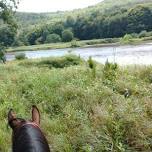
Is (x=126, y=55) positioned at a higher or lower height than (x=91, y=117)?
lower

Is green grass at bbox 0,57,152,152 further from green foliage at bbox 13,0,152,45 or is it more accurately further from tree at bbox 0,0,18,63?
green foliage at bbox 13,0,152,45

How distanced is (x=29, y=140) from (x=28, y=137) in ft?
0.17

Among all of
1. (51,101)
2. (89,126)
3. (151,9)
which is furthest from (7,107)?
(151,9)

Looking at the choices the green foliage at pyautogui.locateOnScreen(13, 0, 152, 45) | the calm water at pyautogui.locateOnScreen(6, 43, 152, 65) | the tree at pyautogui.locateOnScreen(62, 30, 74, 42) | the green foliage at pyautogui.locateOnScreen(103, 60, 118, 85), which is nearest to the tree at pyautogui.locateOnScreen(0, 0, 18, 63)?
the calm water at pyautogui.locateOnScreen(6, 43, 152, 65)

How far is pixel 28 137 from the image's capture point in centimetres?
389

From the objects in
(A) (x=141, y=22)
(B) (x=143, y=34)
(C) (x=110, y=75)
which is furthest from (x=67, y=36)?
(C) (x=110, y=75)

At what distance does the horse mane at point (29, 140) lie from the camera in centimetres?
374

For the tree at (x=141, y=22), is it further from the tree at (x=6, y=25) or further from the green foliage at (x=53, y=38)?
the tree at (x=6, y=25)

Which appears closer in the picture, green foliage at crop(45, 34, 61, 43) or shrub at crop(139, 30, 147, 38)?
shrub at crop(139, 30, 147, 38)

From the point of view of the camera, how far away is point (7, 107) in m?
9.74

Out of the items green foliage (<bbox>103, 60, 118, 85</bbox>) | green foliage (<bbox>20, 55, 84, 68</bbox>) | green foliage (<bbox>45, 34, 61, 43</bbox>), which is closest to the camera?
green foliage (<bbox>103, 60, 118, 85</bbox>)

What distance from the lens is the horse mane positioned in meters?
3.74

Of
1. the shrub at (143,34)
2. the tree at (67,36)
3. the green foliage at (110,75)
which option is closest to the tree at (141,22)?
the shrub at (143,34)

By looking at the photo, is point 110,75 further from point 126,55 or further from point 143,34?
point 143,34
